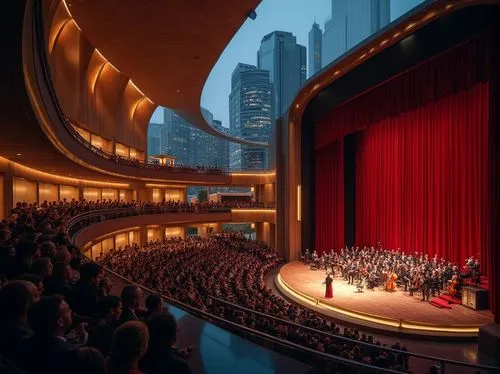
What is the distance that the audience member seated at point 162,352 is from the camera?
213 cm

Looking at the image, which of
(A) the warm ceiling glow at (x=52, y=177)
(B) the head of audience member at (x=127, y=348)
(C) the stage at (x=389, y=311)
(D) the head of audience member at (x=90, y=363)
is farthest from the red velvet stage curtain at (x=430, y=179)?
(A) the warm ceiling glow at (x=52, y=177)

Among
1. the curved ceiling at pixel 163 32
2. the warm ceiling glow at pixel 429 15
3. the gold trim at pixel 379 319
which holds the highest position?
the curved ceiling at pixel 163 32

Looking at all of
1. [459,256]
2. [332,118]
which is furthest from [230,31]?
[459,256]

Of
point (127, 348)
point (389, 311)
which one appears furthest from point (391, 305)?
point (127, 348)

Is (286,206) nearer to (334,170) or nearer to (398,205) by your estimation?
(334,170)

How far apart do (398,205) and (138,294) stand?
56.6 feet

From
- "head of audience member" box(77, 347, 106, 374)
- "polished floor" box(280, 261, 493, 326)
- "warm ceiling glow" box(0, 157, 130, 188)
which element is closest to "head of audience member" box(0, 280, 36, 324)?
"head of audience member" box(77, 347, 106, 374)

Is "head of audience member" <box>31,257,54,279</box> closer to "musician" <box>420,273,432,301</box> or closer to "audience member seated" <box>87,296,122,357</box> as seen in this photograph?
"audience member seated" <box>87,296,122,357</box>

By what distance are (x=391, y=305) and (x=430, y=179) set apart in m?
6.96

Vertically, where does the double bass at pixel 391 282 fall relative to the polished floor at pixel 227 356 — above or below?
below

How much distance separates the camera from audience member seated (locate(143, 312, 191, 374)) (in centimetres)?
213

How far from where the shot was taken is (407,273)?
13.4 meters

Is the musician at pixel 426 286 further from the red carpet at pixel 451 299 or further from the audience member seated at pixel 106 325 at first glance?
the audience member seated at pixel 106 325

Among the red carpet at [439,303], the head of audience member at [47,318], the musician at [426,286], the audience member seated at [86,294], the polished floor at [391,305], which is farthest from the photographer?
the musician at [426,286]
